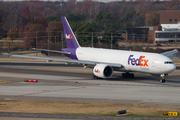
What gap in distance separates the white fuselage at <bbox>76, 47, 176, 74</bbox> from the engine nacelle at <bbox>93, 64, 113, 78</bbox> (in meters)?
1.69

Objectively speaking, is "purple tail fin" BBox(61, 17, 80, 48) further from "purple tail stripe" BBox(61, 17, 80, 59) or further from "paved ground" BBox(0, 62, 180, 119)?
"paved ground" BBox(0, 62, 180, 119)

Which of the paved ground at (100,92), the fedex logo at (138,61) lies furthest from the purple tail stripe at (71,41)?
the paved ground at (100,92)

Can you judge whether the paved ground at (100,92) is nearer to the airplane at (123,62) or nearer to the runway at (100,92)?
the runway at (100,92)

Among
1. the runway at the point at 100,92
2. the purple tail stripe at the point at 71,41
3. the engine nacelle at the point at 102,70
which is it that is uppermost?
the purple tail stripe at the point at 71,41

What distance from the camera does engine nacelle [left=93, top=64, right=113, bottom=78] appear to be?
4203 centimetres

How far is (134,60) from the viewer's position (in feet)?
137

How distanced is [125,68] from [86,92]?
41.0 ft

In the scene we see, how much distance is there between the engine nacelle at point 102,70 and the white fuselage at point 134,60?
1.69 m

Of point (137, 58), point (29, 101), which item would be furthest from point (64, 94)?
point (137, 58)

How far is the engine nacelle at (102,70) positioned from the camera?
42.0 meters

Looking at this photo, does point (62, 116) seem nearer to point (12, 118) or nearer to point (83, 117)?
point (83, 117)

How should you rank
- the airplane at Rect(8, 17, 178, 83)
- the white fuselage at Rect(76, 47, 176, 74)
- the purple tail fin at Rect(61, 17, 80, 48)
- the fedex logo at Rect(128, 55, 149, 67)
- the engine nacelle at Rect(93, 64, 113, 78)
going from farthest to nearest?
the purple tail fin at Rect(61, 17, 80, 48) < the engine nacelle at Rect(93, 64, 113, 78) < the fedex logo at Rect(128, 55, 149, 67) < the airplane at Rect(8, 17, 178, 83) < the white fuselage at Rect(76, 47, 176, 74)

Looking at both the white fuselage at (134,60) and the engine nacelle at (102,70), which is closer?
the white fuselage at (134,60)

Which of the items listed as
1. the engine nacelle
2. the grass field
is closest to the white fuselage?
the engine nacelle
